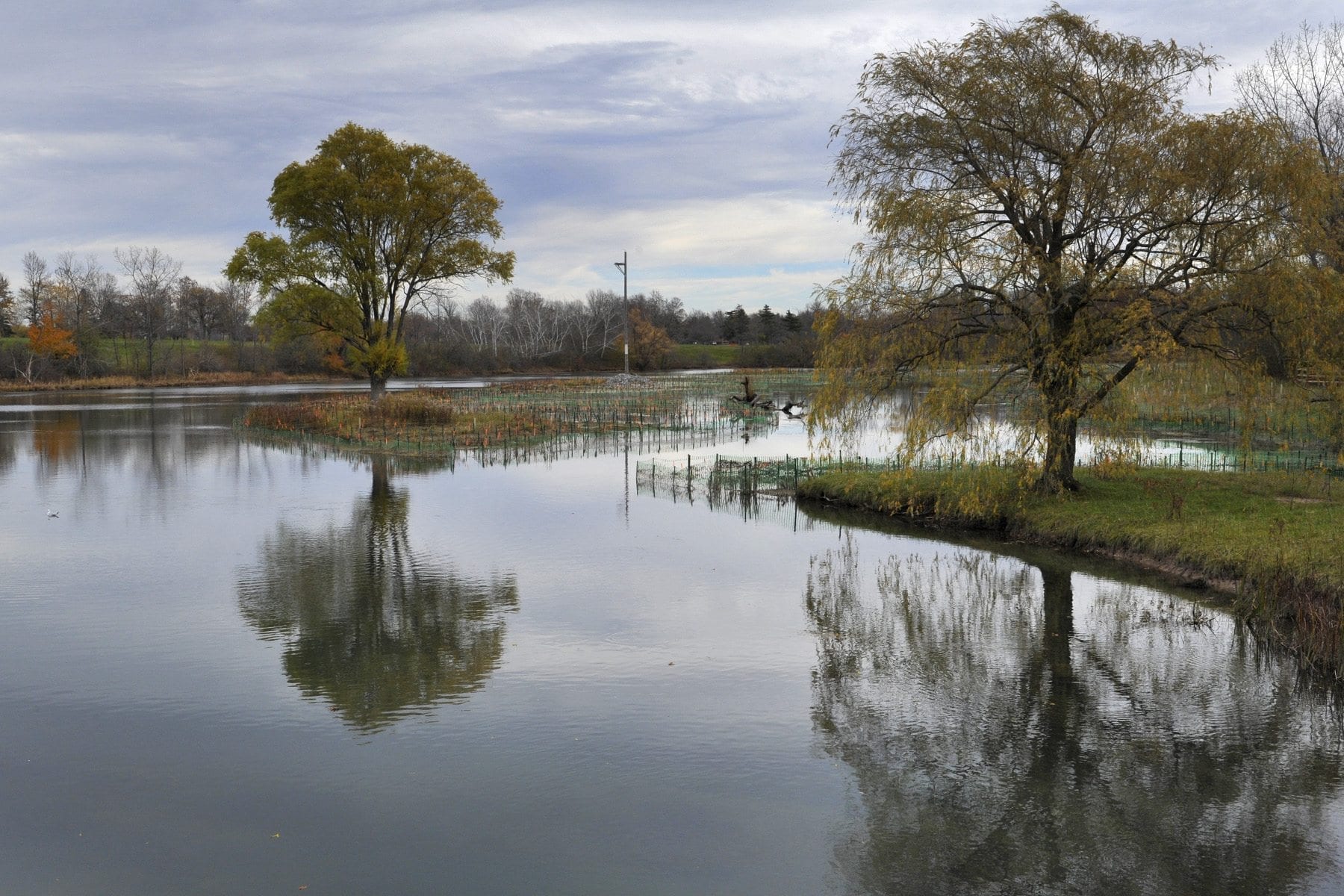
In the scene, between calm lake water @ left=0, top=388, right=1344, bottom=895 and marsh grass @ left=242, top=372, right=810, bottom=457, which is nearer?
calm lake water @ left=0, top=388, right=1344, bottom=895

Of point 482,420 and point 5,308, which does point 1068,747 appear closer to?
point 482,420

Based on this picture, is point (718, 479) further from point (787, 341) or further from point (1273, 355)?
point (787, 341)

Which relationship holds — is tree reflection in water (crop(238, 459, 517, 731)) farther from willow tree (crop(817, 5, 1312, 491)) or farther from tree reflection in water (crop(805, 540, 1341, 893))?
willow tree (crop(817, 5, 1312, 491))

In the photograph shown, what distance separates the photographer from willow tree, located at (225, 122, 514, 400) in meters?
43.4

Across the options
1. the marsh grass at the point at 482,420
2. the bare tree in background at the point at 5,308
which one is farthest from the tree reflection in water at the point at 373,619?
the bare tree in background at the point at 5,308

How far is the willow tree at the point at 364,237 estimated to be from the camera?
4338 centimetres

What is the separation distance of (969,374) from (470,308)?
13852 centimetres

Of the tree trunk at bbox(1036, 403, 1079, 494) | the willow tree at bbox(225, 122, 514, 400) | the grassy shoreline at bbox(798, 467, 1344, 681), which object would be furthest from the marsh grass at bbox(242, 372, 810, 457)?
the tree trunk at bbox(1036, 403, 1079, 494)

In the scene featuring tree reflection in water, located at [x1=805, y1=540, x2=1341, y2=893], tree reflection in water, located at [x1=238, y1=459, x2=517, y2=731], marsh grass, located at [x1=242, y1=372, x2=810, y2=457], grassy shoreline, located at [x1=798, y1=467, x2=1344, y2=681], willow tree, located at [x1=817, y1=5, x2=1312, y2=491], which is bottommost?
tree reflection in water, located at [x1=805, y1=540, x2=1341, y2=893]

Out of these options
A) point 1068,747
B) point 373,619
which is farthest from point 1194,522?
point 373,619

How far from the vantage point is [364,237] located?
44688mm

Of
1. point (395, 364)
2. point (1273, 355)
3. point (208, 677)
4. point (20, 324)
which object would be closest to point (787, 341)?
point (395, 364)

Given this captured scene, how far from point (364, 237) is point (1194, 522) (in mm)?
36658

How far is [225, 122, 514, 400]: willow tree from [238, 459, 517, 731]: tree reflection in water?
26.3 meters
